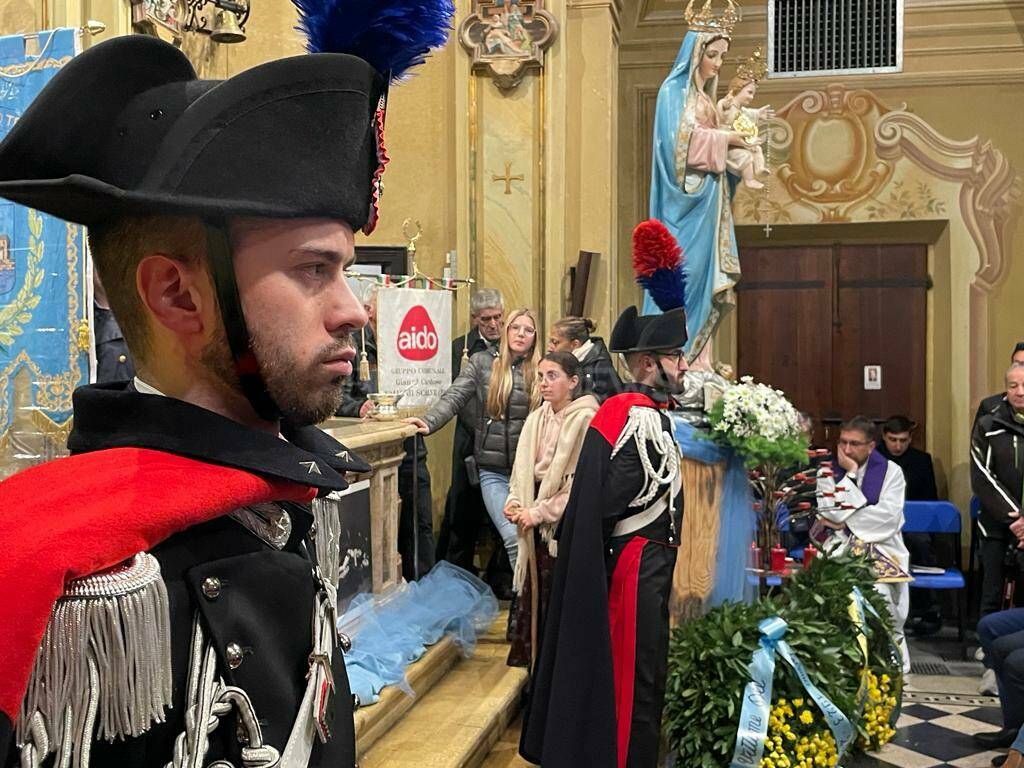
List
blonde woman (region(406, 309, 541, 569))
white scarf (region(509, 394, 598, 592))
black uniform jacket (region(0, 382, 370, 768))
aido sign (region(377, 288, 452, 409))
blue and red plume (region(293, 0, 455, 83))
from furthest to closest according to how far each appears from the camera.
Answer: blonde woman (region(406, 309, 541, 569)) < aido sign (region(377, 288, 452, 409)) < white scarf (region(509, 394, 598, 592)) < blue and red plume (region(293, 0, 455, 83)) < black uniform jacket (region(0, 382, 370, 768))

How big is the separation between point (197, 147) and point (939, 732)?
17.4 ft

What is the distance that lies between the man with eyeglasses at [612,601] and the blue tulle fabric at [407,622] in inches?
24.1

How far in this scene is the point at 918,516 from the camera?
24.4 feet

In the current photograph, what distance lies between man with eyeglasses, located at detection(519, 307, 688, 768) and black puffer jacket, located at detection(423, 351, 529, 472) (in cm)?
155

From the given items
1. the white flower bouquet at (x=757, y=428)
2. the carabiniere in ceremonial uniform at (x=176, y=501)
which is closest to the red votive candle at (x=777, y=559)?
the white flower bouquet at (x=757, y=428)

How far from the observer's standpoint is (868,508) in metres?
6.37

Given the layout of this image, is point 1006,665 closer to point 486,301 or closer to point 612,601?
point 612,601

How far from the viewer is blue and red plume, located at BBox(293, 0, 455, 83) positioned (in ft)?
3.79

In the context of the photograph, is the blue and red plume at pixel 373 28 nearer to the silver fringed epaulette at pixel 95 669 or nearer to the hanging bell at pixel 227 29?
the silver fringed epaulette at pixel 95 669

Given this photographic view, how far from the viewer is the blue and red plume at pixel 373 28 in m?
1.15

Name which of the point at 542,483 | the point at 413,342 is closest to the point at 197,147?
the point at 542,483

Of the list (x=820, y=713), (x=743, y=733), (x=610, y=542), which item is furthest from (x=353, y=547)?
(x=820, y=713)

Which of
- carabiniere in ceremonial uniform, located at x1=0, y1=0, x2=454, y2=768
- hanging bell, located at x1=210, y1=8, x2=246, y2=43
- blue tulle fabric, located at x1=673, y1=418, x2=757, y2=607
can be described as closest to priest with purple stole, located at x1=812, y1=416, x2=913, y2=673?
blue tulle fabric, located at x1=673, y1=418, x2=757, y2=607

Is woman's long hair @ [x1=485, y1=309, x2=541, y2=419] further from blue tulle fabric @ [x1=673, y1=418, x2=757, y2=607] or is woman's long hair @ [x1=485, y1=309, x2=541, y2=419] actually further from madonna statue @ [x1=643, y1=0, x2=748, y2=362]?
madonna statue @ [x1=643, y1=0, x2=748, y2=362]
